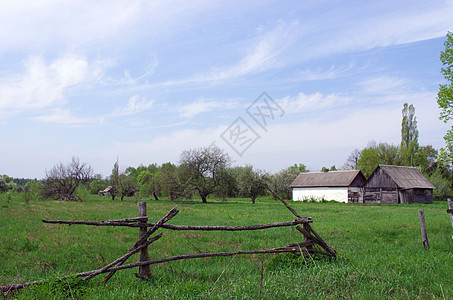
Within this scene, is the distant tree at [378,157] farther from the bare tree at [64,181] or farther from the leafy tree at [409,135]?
the bare tree at [64,181]

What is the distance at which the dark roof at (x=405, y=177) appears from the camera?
37469 mm

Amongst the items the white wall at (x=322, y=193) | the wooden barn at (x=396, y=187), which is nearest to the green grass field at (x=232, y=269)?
the wooden barn at (x=396, y=187)

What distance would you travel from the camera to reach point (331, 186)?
4353 centimetres

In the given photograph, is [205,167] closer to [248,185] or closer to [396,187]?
[248,185]

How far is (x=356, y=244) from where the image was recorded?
905cm

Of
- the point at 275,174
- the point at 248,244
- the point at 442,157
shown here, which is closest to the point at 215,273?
the point at 248,244

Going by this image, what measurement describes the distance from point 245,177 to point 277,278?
134ft

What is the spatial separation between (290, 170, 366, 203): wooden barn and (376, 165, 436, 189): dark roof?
4293 millimetres

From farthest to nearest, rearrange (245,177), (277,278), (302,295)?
(245,177)
(277,278)
(302,295)

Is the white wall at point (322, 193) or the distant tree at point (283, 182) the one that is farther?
the distant tree at point (283, 182)

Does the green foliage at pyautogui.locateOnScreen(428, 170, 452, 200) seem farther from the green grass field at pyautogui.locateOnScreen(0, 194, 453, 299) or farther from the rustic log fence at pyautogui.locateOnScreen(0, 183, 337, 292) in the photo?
the rustic log fence at pyautogui.locateOnScreen(0, 183, 337, 292)

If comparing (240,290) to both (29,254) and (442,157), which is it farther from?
(442,157)

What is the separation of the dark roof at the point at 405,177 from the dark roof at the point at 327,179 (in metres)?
4.31

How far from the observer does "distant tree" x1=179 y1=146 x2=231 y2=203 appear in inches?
1677
